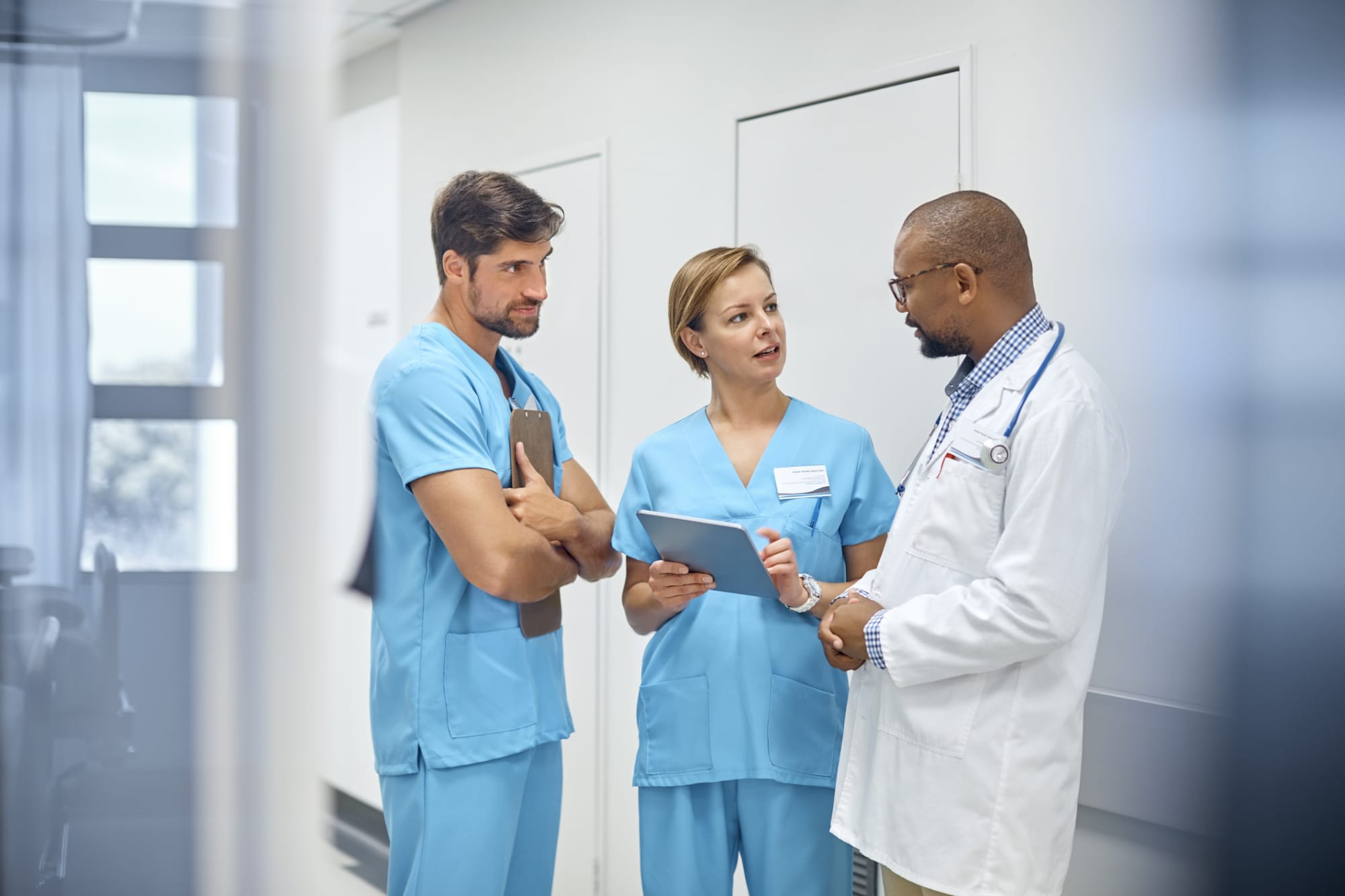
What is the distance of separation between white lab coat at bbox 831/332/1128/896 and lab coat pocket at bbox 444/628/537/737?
0.56 meters

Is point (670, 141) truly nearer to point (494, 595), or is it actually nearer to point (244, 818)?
point (494, 595)

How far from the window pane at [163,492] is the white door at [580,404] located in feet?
7.46

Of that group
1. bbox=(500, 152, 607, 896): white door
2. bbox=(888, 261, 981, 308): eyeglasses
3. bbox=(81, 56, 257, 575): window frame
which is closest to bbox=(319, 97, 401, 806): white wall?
bbox=(81, 56, 257, 575): window frame

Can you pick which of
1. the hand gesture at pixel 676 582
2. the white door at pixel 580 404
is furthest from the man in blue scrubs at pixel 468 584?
the white door at pixel 580 404

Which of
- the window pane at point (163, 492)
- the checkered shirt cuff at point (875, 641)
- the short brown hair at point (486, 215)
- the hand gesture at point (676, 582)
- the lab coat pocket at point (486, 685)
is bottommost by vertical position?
the lab coat pocket at point (486, 685)

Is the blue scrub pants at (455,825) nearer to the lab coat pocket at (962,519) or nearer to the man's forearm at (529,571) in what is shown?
the man's forearm at (529,571)

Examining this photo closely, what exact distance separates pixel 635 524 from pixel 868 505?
42 cm

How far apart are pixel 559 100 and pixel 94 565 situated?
2.65m

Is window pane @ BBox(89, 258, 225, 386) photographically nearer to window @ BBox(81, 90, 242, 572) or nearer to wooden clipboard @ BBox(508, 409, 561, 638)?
window @ BBox(81, 90, 242, 572)

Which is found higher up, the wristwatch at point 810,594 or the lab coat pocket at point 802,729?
the wristwatch at point 810,594

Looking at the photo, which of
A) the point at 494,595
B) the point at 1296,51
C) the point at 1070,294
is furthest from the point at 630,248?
the point at 1296,51

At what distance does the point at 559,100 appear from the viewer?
2.98 metres

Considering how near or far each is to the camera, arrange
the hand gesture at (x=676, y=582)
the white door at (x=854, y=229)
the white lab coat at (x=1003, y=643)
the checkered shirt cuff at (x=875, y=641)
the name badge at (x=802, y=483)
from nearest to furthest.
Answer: the white lab coat at (x=1003, y=643)
the checkered shirt cuff at (x=875, y=641)
the hand gesture at (x=676, y=582)
the name badge at (x=802, y=483)
the white door at (x=854, y=229)

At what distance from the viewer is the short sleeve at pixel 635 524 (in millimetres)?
1754
